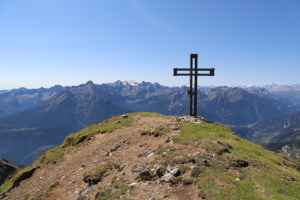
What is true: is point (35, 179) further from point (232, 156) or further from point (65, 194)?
point (232, 156)

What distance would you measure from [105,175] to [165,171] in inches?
236

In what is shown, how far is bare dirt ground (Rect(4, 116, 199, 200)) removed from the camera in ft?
36.1

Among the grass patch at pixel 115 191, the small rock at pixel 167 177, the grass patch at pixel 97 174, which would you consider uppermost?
the small rock at pixel 167 177

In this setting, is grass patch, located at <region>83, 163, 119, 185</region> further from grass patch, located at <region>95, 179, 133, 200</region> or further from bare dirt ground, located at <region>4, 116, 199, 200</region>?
grass patch, located at <region>95, 179, 133, 200</region>

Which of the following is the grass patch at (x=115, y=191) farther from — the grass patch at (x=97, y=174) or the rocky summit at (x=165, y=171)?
the grass patch at (x=97, y=174)

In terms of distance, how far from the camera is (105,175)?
50.2 ft

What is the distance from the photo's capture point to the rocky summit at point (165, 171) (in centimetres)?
1030

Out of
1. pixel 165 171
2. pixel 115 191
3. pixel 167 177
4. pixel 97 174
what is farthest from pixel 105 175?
pixel 167 177

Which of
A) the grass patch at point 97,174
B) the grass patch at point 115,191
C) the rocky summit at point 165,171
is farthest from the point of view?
the grass patch at point 97,174

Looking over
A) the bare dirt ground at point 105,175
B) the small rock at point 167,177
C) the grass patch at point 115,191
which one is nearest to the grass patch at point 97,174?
the bare dirt ground at point 105,175

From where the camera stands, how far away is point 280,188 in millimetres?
9922

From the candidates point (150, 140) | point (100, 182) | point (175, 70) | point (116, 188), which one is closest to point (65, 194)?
point (100, 182)

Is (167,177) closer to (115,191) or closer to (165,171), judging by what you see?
(165,171)

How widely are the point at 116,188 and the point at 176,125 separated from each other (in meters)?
12.6
